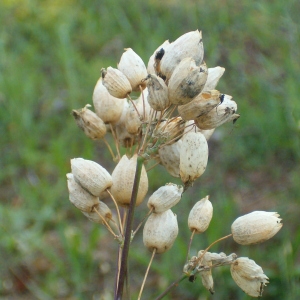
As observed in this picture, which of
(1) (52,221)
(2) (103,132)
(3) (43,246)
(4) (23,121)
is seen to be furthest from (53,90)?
(2) (103,132)

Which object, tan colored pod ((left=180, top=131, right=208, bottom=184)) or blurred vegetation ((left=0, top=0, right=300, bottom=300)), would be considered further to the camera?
blurred vegetation ((left=0, top=0, right=300, bottom=300))

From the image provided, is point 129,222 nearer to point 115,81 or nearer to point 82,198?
point 82,198

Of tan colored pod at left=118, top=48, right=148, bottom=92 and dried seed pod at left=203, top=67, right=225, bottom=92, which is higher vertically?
tan colored pod at left=118, top=48, right=148, bottom=92

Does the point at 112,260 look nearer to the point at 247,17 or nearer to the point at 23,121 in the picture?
the point at 23,121

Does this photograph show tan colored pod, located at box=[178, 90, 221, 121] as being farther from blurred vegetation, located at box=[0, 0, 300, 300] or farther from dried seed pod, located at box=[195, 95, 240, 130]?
blurred vegetation, located at box=[0, 0, 300, 300]

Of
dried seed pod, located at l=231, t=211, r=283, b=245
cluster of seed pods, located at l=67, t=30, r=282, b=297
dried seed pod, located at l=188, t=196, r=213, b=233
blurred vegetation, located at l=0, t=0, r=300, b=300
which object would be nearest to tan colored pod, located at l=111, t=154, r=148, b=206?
cluster of seed pods, located at l=67, t=30, r=282, b=297

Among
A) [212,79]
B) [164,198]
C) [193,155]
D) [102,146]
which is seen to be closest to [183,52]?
[212,79]
